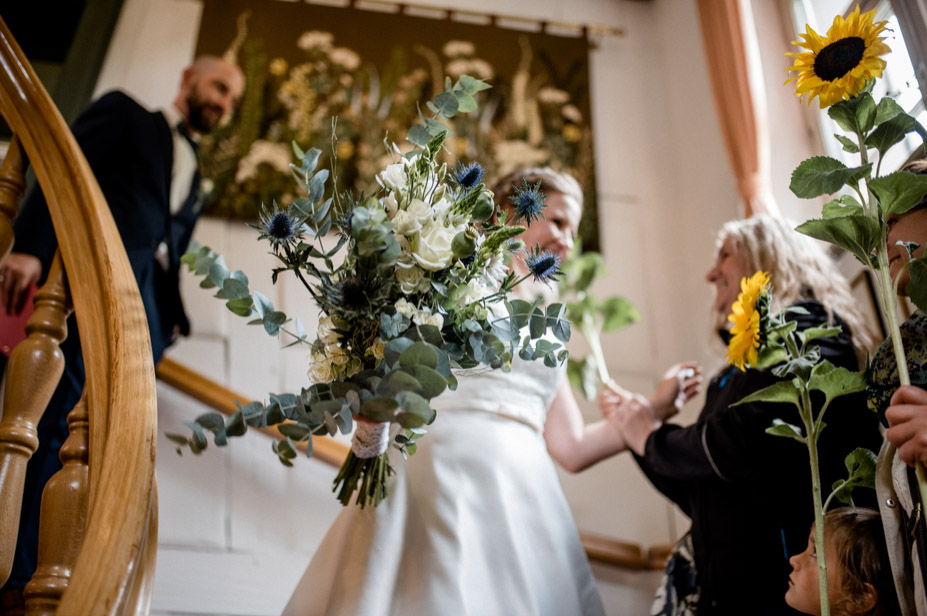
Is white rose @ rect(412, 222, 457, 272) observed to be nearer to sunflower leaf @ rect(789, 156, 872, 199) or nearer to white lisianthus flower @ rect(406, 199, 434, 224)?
white lisianthus flower @ rect(406, 199, 434, 224)

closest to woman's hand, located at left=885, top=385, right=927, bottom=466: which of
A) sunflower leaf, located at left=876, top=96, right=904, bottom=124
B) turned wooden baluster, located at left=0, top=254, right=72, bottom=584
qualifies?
sunflower leaf, located at left=876, top=96, right=904, bottom=124

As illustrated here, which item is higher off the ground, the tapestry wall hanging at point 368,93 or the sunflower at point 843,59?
the tapestry wall hanging at point 368,93

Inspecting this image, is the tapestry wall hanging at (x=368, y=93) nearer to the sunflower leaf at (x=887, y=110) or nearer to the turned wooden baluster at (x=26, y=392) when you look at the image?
the turned wooden baluster at (x=26, y=392)

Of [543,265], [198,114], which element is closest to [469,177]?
[543,265]

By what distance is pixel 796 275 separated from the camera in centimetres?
231

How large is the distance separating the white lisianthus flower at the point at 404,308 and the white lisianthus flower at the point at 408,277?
0.08 feet

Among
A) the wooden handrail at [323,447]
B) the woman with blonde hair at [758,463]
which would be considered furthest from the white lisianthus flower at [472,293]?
the wooden handrail at [323,447]

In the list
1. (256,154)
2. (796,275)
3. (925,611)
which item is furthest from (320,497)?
(925,611)

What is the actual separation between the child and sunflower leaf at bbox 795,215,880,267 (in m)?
0.51

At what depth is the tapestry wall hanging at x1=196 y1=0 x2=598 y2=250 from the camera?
3.66 m

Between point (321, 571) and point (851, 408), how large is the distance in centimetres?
127

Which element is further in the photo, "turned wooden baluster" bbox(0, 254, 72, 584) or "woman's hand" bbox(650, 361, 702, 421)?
"woman's hand" bbox(650, 361, 702, 421)

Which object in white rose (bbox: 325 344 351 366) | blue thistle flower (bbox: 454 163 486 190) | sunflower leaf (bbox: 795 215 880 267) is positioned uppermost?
blue thistle flower (bbox: 454 163 486 190)

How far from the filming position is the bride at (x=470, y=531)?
180cm
